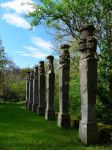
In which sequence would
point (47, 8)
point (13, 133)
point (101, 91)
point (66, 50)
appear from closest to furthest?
point (13, 133) → point (66, 50) → point (101, 91) → point (47, 8)

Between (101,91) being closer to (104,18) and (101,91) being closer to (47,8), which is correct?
(104,18)

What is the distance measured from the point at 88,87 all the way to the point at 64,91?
5.39 meters

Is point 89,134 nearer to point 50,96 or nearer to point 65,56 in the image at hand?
point 65,56

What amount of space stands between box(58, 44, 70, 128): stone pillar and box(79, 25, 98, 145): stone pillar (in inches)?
183

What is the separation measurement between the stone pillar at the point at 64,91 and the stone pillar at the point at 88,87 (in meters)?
4.64

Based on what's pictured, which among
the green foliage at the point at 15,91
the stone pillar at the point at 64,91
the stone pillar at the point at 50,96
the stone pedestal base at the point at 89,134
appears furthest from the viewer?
the green foliage at the point at 15,91

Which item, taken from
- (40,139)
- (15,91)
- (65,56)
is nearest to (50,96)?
(65,56)

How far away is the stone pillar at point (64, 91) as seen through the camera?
19.1 m

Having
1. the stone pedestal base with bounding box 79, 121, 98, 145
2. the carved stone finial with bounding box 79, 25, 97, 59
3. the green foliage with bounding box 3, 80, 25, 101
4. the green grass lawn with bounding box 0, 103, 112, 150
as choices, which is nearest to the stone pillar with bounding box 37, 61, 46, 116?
the green grass lawn with bounding box 0, 103, 112, 150

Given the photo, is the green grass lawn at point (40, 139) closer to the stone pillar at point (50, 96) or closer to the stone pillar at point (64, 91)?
the stone pillar at point (64, 91)

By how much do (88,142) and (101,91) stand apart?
7.48 m

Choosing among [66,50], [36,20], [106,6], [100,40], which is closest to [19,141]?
[66,50]

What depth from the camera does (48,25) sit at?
2662 cm

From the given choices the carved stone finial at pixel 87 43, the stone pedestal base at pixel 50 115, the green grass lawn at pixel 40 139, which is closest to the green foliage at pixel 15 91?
the stone pedestal base at pixel 50 115
